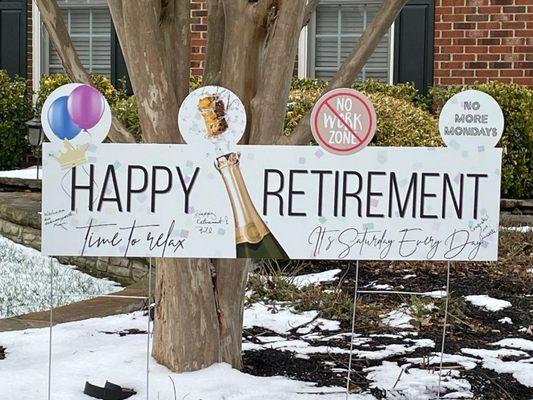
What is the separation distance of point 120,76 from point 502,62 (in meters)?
4.15

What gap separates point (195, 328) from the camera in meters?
3.88

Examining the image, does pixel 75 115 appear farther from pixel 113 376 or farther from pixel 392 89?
pixel 392 89

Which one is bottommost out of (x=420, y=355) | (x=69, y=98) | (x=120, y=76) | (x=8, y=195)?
(x=420, y=355)

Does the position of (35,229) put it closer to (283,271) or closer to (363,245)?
(283,271)

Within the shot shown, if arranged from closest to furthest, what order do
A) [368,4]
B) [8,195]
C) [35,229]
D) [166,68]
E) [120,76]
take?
[166,68]
[35,229]
[8,195]
[368,4]
[120,76]

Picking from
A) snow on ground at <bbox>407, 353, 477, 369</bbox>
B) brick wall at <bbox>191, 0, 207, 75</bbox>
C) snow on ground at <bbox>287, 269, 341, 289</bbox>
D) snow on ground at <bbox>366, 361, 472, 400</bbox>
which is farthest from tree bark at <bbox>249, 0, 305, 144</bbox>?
brick wall at <bbox>191, 0, 207, 75</bbox>

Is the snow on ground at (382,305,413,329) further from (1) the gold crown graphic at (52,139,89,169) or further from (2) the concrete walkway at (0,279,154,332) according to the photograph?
(1) the gold crown graphic at (52,139,89,169)

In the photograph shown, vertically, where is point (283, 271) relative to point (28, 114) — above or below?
below

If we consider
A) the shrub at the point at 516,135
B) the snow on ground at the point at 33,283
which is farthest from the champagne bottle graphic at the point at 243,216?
the shrub at the point at 516,135

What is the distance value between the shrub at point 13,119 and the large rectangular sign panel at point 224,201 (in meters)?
6.90

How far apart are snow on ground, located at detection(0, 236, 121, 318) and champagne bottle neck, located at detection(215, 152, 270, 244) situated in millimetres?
2654

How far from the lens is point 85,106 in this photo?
11.3 feet

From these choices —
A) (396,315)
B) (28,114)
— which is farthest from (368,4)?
(396,315)
